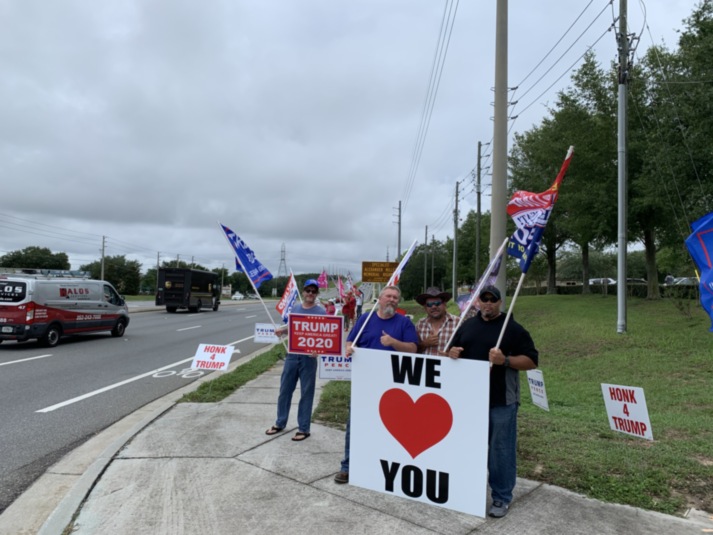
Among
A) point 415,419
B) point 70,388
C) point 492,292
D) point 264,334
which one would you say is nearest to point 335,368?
point 415,419

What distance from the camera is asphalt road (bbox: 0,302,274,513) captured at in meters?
5.66

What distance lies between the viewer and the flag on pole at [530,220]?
424 cm

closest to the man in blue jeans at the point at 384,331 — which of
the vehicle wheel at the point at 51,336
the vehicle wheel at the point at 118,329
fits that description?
the vehicle wheel at the point at 51,336

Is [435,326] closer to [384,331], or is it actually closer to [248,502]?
[384,331]

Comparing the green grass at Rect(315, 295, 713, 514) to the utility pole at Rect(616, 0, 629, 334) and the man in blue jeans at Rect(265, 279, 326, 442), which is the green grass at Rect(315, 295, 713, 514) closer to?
the man in blue jeans at Rect(265, 279, 326, 442)

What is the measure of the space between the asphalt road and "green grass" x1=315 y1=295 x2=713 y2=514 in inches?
125

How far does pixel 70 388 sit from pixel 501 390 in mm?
8306

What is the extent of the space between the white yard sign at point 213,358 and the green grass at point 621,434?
185 cm

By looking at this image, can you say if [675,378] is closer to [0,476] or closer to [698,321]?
[698,321]

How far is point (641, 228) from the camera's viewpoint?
2438 cm

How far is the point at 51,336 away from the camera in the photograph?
48.4ft

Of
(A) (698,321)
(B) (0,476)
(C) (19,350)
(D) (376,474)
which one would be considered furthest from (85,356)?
(A) (698,321)

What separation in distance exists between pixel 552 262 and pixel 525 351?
4047 cm

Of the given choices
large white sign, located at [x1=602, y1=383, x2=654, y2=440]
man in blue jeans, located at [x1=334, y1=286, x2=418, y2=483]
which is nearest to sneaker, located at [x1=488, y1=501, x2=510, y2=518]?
man in blue jeans, located at [x1=334, y1=286, x2=418, y2=483]
